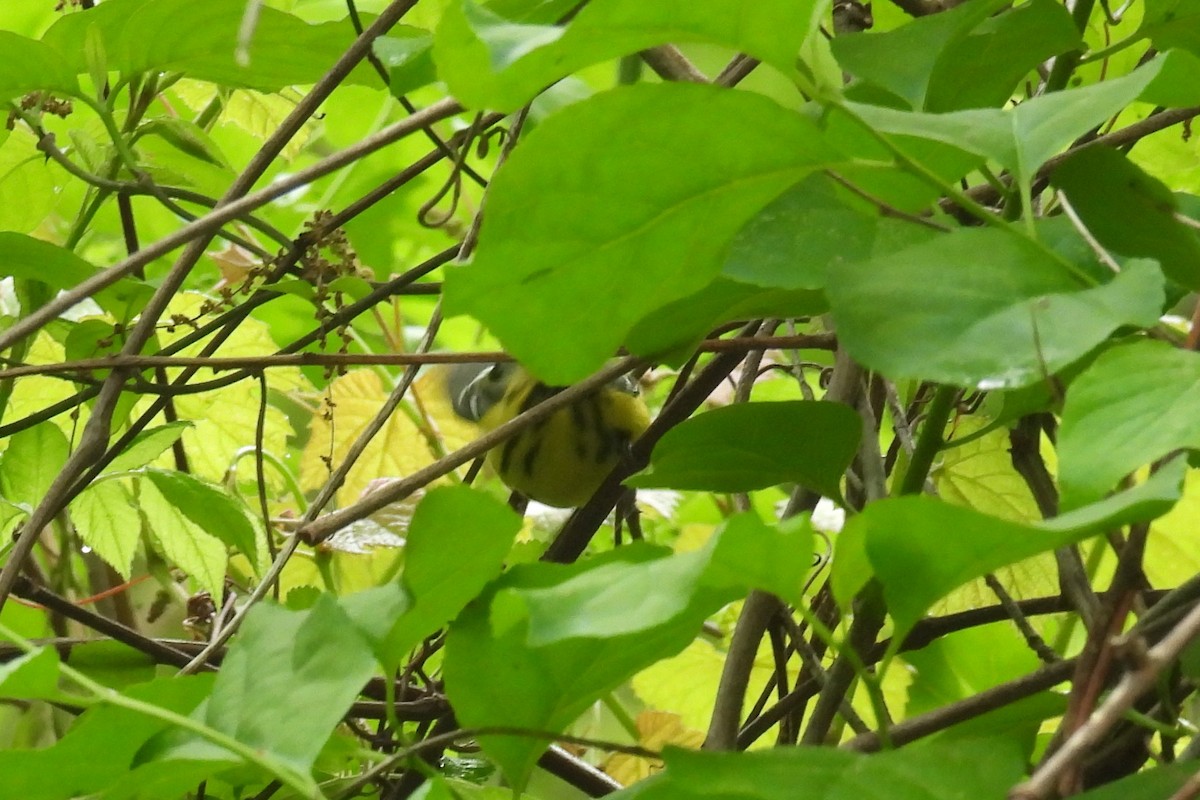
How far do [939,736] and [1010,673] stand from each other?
23cm

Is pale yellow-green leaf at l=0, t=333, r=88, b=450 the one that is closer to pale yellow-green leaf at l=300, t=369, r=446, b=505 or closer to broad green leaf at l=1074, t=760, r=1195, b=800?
pale yellow-green leaf at l=300, t=369, r=446, b=505

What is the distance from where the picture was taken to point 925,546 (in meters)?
0.26

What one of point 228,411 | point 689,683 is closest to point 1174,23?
→ point 689,683

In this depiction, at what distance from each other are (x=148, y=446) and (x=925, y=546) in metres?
0.45

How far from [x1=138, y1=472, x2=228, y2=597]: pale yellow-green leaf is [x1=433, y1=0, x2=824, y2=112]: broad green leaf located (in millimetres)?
468

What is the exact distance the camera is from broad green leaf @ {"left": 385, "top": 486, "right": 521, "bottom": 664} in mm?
333

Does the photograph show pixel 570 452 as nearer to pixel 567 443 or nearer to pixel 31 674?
pixel 567 443

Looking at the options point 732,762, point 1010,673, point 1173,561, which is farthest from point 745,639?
point 1173,561

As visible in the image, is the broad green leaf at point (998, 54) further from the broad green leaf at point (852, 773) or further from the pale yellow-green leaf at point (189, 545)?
the pale yellow-green leaf at point (189, 545)

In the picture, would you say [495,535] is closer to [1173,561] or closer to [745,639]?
[745,639]

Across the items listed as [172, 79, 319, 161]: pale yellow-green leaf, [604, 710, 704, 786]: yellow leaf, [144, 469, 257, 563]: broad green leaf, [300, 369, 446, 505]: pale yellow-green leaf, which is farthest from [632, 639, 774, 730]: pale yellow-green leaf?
[172, 79, 319, 161]: pale yellow-green leaf

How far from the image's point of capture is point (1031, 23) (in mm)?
381

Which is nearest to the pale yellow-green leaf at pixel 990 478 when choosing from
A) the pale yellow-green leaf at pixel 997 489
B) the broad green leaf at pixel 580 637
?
the pale yellow-green leaf at pixel 997 489

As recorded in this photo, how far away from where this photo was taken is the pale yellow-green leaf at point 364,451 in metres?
0.99
